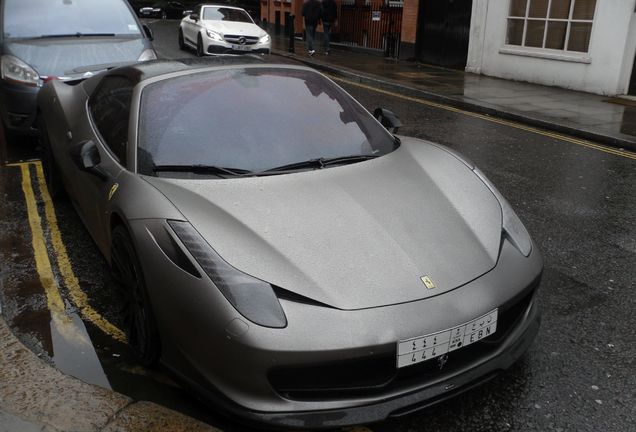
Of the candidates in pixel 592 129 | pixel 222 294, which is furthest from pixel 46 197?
pixel 592 129

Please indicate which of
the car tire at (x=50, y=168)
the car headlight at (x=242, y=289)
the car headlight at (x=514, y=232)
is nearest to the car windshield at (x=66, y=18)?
the car tire at (x=50, y=168)

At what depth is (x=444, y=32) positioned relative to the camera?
56.2 feet

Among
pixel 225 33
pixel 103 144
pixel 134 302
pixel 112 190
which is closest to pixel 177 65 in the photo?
pixel 103 144

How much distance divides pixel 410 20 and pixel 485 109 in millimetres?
8335

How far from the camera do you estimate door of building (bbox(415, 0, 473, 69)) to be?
54.0 feet

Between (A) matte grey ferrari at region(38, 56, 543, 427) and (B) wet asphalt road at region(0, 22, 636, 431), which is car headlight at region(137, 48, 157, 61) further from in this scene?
(A) matte grey ferrari at region(38, 56, 543, 427)

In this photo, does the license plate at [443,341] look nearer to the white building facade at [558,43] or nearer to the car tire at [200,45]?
the white building facade at [558,43]

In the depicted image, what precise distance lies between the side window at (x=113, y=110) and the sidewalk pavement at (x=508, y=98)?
23.9 feet

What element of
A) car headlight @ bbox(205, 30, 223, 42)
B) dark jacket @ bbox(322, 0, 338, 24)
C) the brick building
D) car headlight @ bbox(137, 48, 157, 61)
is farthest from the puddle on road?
dark jacket @ bbox(322, 0, 338, 24)

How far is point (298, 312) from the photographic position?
242 cm

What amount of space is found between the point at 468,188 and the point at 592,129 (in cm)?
687

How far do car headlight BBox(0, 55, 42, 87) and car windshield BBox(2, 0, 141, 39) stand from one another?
746 millimetres

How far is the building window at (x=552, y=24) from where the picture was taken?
506 inches

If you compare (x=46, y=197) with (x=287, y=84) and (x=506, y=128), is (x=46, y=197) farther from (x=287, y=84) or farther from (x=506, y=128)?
(x=506, y=128)
